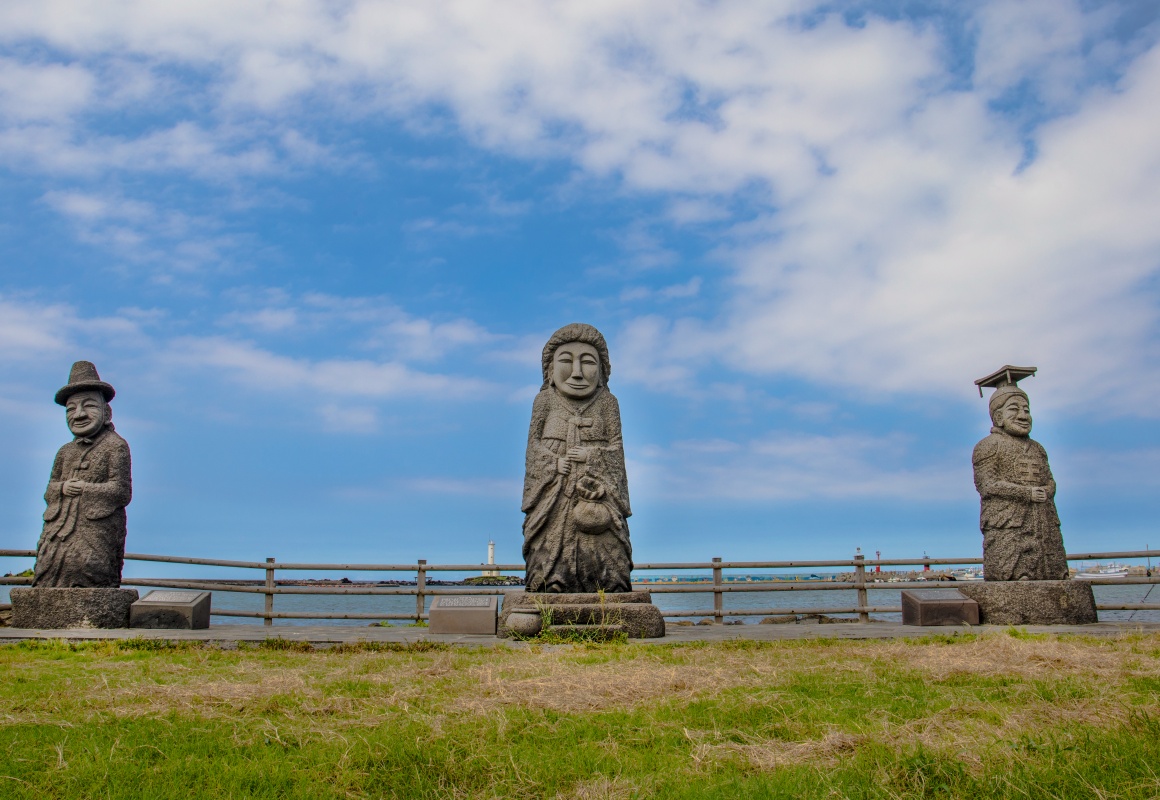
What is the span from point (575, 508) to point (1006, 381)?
7.34 m

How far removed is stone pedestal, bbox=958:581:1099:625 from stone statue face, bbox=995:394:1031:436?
7.37ft

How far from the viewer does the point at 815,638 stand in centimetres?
902

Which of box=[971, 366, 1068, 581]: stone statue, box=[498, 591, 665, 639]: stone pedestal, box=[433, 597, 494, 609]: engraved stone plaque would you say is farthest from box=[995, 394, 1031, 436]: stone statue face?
box=[433, 597, 494, 609]: engraved stone plaque

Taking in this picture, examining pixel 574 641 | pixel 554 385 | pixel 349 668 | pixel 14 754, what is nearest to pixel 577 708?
pixel 349 668

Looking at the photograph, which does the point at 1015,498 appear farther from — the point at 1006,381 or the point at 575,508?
the point at 575,508

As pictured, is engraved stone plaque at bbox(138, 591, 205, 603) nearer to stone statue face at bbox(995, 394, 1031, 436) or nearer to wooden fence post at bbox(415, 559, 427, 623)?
wooden fence post at bbox(415, 559, 427, 623)

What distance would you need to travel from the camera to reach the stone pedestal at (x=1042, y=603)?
37.9 feet

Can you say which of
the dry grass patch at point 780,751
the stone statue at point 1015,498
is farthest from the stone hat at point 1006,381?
the dry grass patch at point 780,751

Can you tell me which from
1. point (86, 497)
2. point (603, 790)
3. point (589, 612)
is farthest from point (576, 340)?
point (603, 790)

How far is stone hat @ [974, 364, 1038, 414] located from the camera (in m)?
12.8

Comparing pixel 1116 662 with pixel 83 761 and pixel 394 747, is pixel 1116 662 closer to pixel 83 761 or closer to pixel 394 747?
pixel 394 747

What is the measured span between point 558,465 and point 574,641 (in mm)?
2315

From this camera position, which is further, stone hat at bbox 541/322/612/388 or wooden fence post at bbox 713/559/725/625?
wooden fence post at bbox 713/559/725/625

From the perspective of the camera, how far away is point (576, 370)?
10.8 metres
